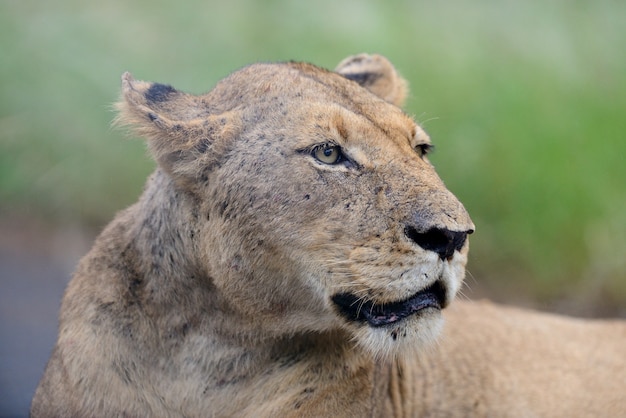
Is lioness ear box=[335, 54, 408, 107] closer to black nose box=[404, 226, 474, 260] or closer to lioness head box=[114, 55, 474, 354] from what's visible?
lioness head box=[114, 55, 474, 354]

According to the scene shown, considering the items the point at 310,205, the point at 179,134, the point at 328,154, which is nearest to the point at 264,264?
the point at 310,205

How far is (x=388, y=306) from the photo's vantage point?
318cm

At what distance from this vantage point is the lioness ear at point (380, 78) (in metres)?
4.55

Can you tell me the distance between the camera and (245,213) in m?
3.41

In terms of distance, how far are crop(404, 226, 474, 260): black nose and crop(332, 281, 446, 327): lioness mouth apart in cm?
13

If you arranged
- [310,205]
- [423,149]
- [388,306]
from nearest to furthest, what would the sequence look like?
1. [388,306]
2. [310,205]
3. [423,149]

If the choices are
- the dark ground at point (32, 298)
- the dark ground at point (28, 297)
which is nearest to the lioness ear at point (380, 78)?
the dark ground at point (32, 298)

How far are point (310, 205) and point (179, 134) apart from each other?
2.09 feet

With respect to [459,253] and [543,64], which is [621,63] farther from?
[459,253]

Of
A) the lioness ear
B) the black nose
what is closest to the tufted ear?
the black nose

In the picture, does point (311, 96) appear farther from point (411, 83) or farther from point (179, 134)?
point (411, 83)

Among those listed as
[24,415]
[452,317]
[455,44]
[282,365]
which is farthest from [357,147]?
[455,44]

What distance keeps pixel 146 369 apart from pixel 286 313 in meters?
0.66

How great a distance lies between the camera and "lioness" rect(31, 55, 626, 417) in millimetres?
3168
